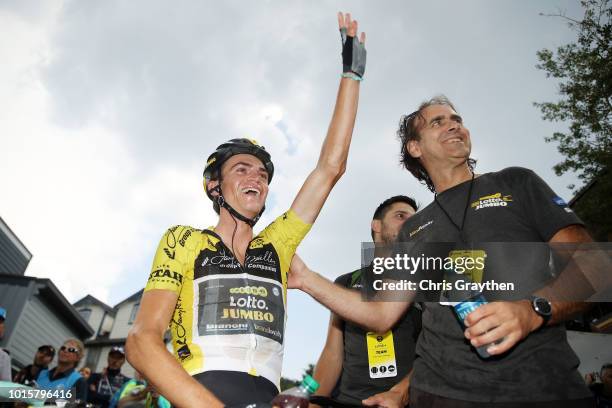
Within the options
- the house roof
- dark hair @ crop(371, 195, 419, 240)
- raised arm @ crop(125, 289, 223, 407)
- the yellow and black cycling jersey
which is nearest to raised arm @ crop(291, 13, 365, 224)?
the yellow and black cycling jersey

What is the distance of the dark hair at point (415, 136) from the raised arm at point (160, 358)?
10.4 feet

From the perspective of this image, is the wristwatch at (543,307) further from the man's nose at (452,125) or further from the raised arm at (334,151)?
the man's nose at (452,125)

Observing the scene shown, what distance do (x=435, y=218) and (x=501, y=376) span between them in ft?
4.44

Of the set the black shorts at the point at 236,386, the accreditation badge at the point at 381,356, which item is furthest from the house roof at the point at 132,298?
the black shorts at the point at 236,386

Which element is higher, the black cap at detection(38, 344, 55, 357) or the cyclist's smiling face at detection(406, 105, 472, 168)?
the cyclist's smiling face at detection(406, 105, 472, 168)

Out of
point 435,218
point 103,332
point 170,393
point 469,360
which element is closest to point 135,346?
point 170,393

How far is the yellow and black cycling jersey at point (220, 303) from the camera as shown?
2932 millimetres

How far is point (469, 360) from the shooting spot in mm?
2689

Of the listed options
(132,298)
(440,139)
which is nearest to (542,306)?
(440,139)

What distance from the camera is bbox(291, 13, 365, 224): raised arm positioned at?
401cm

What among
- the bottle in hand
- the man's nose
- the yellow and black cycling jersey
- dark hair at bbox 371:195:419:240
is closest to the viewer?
the bottle in hand

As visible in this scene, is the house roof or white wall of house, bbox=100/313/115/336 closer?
the house roof

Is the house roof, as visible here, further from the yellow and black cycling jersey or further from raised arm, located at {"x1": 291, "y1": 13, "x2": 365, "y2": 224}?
the yellow and black cycling jersey

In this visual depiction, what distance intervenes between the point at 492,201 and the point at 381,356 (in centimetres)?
239
